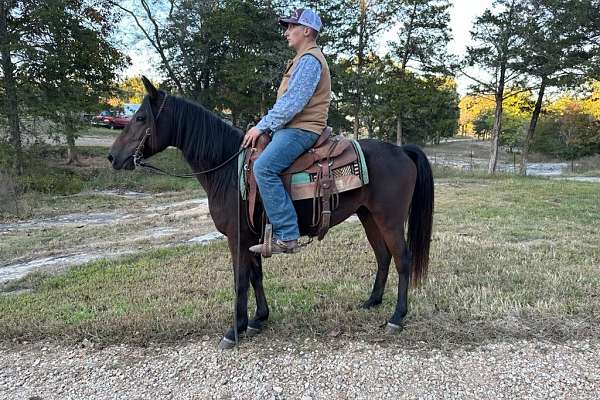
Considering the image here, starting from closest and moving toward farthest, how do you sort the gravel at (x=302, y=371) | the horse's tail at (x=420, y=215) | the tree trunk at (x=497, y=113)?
the gravel at (x=302, y=371)
the horse's tail at (x=420, y=215)
the tree trunk at (x=497, y=113)

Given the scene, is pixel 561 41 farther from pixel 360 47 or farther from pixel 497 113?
pixel 360 47

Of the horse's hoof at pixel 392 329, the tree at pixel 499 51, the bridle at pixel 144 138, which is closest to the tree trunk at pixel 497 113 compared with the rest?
the tree at pixel 499 51

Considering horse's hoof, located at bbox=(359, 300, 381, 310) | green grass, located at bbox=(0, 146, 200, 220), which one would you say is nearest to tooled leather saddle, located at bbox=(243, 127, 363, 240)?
horse's hoof, located at bbox=(359, 300, 381, 310)

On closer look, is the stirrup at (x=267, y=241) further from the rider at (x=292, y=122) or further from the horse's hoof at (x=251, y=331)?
the horse's hoof at (x=251, y=331)

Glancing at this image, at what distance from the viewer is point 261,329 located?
383 cm

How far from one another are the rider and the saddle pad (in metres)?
0.15

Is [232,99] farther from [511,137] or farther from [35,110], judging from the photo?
[511,137]

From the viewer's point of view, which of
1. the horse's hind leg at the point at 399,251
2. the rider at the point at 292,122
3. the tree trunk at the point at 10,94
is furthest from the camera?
the tree trunk at the point at 10,94

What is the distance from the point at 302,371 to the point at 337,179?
5.26 ft

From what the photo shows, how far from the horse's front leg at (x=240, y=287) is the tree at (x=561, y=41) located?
61.6 ft

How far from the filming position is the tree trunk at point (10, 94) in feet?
49.6

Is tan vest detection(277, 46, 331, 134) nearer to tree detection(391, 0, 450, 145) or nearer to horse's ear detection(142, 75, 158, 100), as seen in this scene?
horse's ear detection(142, 75, 158, 100)

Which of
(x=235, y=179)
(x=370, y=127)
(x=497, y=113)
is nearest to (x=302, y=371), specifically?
(x=235, y=179)

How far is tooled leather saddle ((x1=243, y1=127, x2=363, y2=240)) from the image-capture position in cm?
354
